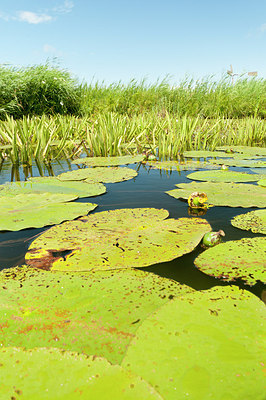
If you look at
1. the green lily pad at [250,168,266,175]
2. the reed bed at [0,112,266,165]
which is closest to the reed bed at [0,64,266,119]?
the reed bed at [0,112,266,165]

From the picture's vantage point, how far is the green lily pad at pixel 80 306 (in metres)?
0.68

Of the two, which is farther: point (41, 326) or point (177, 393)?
point (41, 326)

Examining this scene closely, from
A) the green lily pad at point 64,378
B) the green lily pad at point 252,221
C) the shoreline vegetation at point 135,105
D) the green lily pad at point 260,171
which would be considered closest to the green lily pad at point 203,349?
the green lily pad at point 64,378

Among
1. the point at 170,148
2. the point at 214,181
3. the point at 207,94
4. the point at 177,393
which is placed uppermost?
the point at 207,94

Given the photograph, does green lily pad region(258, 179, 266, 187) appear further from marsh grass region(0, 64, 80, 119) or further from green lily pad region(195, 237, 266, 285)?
marsh grass region(0, 64, 80, 119)

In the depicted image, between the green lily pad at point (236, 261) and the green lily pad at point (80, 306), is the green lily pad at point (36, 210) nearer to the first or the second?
the green lily pad at point (80, 306)

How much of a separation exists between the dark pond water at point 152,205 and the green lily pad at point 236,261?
26 mm

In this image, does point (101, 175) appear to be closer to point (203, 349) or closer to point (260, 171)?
point (260, 171)

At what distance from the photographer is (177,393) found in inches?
20.9

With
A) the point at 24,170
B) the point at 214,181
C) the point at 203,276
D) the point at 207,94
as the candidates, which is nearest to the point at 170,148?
the point at 214,181

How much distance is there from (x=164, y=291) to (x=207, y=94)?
7677 mm

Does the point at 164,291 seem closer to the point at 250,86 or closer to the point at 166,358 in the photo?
the point at 166,358

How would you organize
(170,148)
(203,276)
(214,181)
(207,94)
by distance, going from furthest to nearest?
1. (207,94)
2. (170,148)
3. (214,181)
4. (203,276)

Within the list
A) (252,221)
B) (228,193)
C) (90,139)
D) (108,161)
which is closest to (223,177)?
(228,193)
